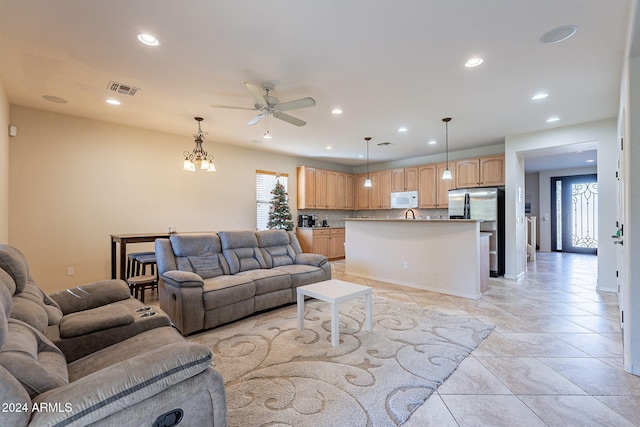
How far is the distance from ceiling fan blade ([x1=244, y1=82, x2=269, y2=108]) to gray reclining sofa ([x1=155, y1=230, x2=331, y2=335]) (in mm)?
1874

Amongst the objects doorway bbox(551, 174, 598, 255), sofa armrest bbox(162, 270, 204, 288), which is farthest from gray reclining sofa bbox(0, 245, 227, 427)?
doorway bbox(551, 174, 598, 255)

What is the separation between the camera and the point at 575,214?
348 inches

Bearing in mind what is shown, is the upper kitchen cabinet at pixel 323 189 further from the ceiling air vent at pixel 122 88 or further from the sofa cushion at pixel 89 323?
the sofa cushion at pixel 89 323

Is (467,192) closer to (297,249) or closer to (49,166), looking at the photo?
(297,249)

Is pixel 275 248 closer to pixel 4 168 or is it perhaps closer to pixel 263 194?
pixel 263 194

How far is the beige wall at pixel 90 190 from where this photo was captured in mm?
4176

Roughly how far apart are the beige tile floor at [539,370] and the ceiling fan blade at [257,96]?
309cm

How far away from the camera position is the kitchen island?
425cm

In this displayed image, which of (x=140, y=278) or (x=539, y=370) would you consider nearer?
(x=539, y=370)

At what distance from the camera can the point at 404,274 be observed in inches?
197

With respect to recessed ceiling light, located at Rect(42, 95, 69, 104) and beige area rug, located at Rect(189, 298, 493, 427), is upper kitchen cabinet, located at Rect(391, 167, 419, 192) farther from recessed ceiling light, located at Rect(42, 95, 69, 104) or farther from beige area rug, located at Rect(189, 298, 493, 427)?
recessed ceiling light, located at Rect(42, 95, 69, 104)

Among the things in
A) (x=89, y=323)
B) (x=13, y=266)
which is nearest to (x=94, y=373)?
(x=89, y=323)

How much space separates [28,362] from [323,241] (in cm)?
655

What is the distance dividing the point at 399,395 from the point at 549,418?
88 cm
